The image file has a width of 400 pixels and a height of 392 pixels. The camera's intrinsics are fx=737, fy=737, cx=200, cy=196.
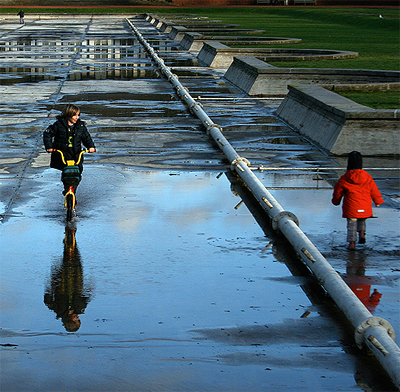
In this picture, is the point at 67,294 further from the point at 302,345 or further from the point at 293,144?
the point at 293,144

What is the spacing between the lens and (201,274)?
23.7 feet

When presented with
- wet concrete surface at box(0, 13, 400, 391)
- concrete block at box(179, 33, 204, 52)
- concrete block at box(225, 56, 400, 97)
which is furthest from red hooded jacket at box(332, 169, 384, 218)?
concrete block at box(179, 33, 204, 52)

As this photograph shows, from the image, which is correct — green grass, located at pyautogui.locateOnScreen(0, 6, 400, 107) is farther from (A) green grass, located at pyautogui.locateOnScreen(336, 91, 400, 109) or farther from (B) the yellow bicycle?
(B) the yellow bicycle

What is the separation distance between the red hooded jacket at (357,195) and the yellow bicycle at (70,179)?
3.17m

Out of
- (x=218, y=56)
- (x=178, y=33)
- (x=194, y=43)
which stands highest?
(x=218, y=56)

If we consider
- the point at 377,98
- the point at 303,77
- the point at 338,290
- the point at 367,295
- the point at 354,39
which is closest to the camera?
the point at 338,290

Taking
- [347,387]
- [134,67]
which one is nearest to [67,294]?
[347,387]

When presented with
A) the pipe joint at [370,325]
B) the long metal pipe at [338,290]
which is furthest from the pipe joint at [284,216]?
the pipe joint at [370,325]

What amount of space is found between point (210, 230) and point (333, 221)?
1.58 m

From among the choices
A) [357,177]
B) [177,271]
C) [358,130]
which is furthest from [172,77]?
[177,271]

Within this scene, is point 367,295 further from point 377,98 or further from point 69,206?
point 377,98

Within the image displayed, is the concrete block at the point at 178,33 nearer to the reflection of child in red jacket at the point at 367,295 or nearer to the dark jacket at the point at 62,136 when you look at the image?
the dark jacket at the point at 62,136

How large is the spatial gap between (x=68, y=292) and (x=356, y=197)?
331 cm

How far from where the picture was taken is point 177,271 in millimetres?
7285
